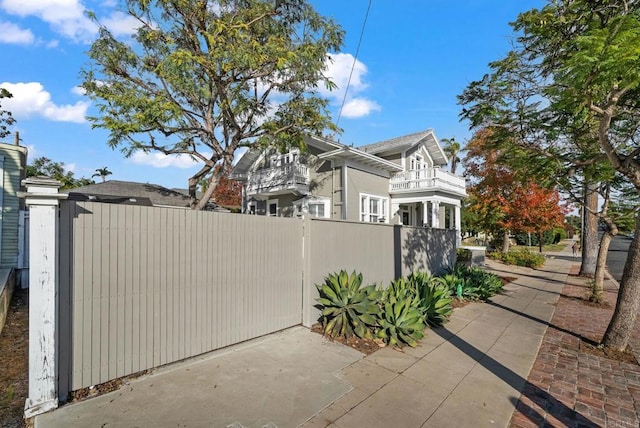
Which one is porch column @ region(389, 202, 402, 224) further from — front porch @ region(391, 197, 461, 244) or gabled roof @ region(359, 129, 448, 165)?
gabled roof @ region(359, 129, 448, 165)

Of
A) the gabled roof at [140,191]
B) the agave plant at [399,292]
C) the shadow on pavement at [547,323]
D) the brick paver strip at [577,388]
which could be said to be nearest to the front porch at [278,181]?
the gabled roof at [140,191]

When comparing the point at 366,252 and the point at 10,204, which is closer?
the point at 366,252

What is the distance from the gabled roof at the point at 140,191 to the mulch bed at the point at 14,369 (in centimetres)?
1001

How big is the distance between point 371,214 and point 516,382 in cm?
1168

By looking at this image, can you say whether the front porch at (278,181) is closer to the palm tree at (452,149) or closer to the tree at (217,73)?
the tree at (217,73)

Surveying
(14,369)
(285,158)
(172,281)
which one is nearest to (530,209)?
(285,158)

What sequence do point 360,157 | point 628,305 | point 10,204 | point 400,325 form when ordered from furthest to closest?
point 360,157, point 10,204, point 400,325, point 628,305

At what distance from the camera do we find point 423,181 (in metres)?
15.9

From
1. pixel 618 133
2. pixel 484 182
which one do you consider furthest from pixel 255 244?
pixel 484 182

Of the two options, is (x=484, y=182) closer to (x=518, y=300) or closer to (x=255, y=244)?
(x=518, y=300)

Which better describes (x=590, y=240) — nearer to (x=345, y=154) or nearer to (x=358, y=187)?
(x=358, y=187)

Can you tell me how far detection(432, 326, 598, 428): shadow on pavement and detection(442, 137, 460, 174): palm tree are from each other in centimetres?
3390

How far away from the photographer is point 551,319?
7008 millimetres

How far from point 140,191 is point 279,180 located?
7662 millimetres
